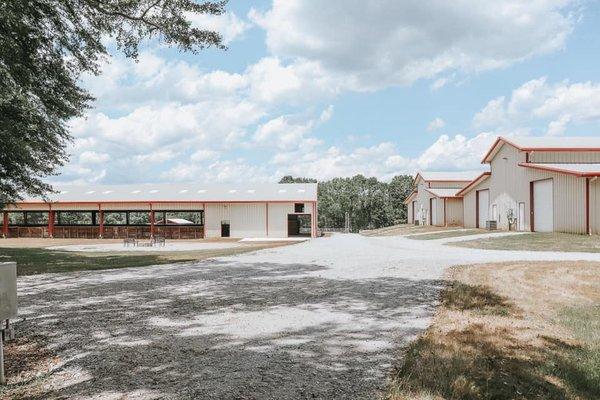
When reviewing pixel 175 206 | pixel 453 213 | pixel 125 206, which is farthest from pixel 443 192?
pixel 125 206

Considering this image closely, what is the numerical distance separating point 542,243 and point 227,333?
18960mm

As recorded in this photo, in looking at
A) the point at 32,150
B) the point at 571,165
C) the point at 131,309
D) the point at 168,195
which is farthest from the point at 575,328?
the point at 168,195

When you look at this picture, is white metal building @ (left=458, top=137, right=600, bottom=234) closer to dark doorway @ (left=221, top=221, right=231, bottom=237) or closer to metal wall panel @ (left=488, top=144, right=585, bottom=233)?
metal wall panel @ (left=488, top=144, right=585, bottom=233)

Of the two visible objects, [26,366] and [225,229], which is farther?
[225,229]

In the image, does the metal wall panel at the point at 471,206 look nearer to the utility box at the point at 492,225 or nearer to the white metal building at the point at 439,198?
the white metal building at the point at 439,198

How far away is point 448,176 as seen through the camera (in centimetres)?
4709

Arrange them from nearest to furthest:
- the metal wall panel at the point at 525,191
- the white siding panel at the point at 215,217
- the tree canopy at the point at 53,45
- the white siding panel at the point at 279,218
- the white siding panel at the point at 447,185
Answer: the tree canopy at the point at 53,45 → the metal wall panel at the point at 525,191 → the white siding panel at the point at 279,218 → the white siding panel at the point at 215,217 → the white siding panel at the point at 447,185

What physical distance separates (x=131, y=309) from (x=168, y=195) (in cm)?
3234

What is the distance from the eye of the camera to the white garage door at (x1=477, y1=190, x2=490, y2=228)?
110 feet

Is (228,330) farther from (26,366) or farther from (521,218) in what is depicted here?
(521,218)

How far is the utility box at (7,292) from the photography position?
4508 mm

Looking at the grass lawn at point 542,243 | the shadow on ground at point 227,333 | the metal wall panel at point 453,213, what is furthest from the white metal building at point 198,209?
the shadow on ground at point 227,333

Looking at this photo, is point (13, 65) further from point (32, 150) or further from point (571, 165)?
point (571, 165)

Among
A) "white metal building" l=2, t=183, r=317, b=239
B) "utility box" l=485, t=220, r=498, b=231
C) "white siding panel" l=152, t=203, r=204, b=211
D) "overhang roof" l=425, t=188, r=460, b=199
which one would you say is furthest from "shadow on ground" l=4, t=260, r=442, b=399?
"overhang roof" l=425, t=188, r=460, b=199
